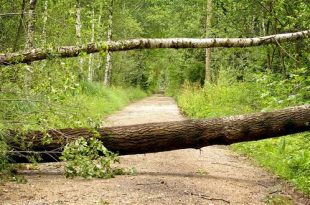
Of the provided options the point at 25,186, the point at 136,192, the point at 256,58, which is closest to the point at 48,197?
the point at 25,186

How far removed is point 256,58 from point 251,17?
7.16 feet

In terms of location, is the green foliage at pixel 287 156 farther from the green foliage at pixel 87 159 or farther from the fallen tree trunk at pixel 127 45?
the green foliage at pixel 87 159

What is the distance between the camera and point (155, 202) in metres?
5.40

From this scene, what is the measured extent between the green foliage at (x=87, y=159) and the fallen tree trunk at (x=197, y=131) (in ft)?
2.09

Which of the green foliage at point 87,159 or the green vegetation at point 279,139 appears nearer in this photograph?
Answer: the green foliage at point 87,159

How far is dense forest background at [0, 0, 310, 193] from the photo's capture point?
6.31 meters

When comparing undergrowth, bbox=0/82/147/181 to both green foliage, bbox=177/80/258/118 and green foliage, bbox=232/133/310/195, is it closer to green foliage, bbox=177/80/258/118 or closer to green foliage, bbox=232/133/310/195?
green foliage, bbox=232/133/310/195

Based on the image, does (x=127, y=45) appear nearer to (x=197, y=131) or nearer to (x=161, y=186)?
(x=197, y=131)

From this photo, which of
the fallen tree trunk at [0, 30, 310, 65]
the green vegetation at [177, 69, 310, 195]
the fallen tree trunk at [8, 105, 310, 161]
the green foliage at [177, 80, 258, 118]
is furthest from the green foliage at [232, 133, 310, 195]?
the green foliage at [177, 80, 258, 118]

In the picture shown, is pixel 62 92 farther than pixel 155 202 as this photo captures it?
Yes

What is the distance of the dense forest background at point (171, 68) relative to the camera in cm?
631

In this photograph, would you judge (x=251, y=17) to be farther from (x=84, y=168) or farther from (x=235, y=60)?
(x=84, y=168)

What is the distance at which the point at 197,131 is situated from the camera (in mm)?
7246

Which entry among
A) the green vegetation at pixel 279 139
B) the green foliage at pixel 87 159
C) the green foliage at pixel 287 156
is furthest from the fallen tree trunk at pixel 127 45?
the green foliage at pixel 287 156
